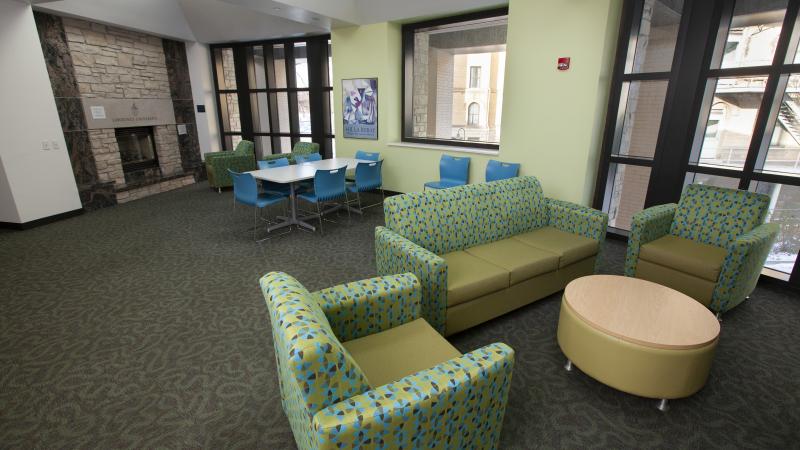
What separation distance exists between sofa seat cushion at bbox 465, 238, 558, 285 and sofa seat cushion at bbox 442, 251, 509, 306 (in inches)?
3.1

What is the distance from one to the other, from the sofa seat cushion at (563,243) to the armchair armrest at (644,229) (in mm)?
298

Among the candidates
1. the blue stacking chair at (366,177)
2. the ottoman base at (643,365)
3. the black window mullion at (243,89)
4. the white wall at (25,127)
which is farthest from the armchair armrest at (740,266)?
the black window mullion at (243,89)

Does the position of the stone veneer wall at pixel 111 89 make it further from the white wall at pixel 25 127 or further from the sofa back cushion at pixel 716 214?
the sofa back cushion at pixel 716 214

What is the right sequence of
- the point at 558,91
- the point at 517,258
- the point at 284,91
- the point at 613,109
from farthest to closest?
1. the point at 284,91
2. the point at 558,91
3. the point at 613,109
4. the point at 517,258

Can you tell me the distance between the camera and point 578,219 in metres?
3.36

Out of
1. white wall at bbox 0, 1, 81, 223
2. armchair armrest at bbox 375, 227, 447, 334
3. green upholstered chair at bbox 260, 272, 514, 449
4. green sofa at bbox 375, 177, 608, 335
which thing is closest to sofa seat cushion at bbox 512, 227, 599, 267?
green sofa at bbox 375, 177, 608, 335

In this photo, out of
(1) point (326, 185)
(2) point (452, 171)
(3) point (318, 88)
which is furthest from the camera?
(3) point (318, 88)

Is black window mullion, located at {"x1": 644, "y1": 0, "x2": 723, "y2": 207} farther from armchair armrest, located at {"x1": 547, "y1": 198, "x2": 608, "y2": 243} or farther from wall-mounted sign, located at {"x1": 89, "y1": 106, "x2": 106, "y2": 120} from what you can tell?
wall-mounted sign, located at {"x1": 89, "y1": 106, "x2": 106, "y2": 120}

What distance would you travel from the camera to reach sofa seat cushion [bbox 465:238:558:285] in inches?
109

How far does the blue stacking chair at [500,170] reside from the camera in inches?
188

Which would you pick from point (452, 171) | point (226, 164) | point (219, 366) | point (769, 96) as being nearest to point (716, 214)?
point (769, 96)

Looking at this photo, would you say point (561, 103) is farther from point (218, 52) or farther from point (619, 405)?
point (218, 52)

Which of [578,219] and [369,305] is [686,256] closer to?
[578,219]

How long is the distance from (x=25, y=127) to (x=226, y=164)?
2563 mm
